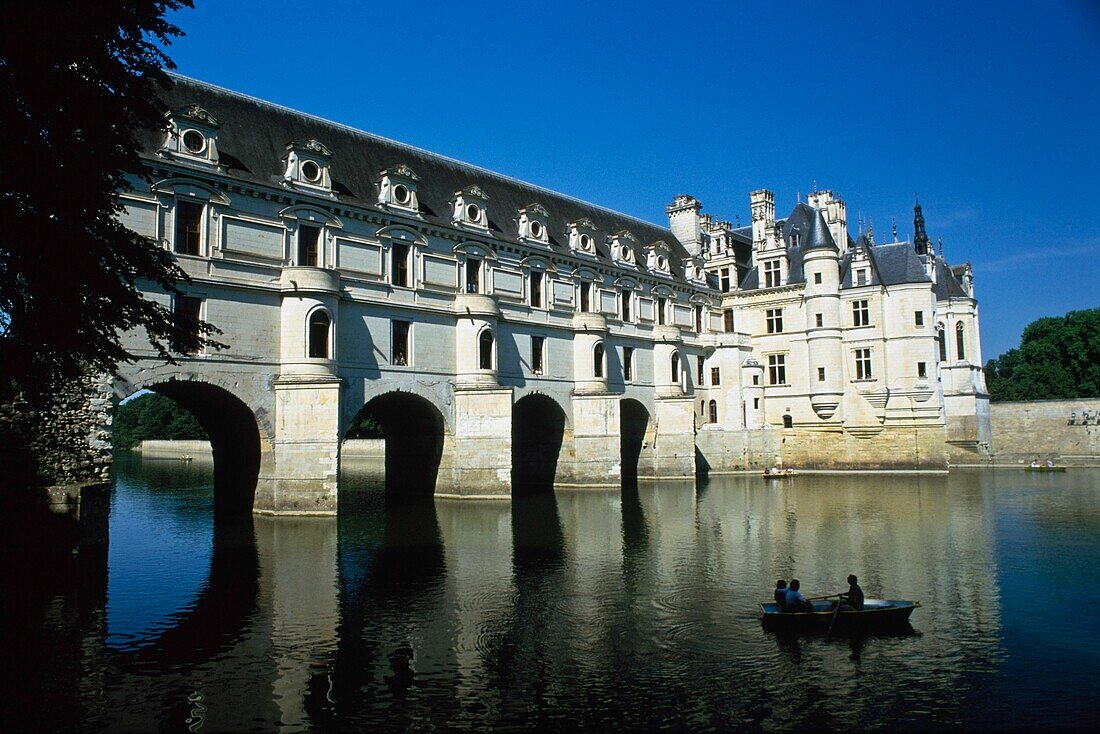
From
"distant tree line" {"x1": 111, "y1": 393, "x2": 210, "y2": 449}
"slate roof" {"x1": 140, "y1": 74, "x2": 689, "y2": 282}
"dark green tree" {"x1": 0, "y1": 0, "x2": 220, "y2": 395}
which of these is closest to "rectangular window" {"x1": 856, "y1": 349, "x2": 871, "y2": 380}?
"slate roof" {"x1": 140, "y1": 74, "x2": 689, "y2": 282}

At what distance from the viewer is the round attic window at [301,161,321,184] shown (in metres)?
34.2

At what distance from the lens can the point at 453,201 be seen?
4147 centimetres

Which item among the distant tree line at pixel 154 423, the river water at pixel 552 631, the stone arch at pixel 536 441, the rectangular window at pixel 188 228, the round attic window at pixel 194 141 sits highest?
the round attic window at pixel 194 141

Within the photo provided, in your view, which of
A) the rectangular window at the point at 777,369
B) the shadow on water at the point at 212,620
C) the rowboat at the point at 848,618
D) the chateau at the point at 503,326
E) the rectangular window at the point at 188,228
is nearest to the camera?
the shadow on water at the point at 212,620

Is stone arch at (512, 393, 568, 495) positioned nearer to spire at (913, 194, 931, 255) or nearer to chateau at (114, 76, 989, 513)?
chateau at (114, 76, 989, 513)

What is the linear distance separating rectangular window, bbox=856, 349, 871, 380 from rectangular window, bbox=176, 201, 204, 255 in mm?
44485

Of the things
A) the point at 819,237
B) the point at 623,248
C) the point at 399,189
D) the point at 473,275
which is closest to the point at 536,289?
the point at 473,275

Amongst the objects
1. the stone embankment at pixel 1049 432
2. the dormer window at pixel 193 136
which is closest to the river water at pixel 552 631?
the dormer window at pixel 193 136

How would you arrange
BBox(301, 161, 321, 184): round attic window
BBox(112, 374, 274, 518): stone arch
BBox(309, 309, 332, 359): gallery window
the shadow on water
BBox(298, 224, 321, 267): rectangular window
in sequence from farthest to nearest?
BBox(301, 161, 321, 184): round attic window
BBox(298, 224, 321, 267): rectangular window
BBox(309, 309, 332, 359): gallery window
BBox(112, 374, 274, 518): stone arch
the shadow on water

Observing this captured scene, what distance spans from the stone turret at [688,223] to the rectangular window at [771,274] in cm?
554

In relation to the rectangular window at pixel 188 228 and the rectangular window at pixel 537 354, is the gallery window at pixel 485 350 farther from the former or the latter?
the rectangular window at pixel 188 228

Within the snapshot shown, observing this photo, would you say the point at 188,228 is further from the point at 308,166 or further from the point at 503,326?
the point at 503,326

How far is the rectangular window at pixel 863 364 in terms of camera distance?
56281 millimetres

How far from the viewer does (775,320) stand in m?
59.0
